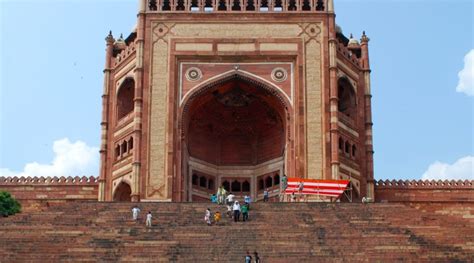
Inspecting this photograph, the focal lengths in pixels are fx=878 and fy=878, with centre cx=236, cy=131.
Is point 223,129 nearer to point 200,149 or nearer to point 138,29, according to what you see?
point 200,149

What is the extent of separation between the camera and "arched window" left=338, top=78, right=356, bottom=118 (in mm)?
43062

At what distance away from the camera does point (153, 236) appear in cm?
2759

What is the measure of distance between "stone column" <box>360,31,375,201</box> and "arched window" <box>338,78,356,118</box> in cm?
69

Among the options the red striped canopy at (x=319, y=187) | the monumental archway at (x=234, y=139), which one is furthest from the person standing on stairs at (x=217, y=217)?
the monumental archway at (x=234, y=139)

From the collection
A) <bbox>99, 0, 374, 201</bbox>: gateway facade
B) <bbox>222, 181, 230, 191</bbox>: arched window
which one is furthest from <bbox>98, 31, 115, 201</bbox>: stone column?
<bbox>222, 181, 230, 191</bbox>: arched window

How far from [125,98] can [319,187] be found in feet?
39.4

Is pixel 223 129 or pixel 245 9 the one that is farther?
pixel 223 129

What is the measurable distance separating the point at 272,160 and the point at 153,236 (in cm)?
1676

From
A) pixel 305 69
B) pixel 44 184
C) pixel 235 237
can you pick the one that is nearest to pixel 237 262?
pixel 235 237

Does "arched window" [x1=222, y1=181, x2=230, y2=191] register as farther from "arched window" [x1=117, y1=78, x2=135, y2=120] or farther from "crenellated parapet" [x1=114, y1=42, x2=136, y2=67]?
"crenellated parapet" [x1=114, y1=42, x2=136, y2=67]

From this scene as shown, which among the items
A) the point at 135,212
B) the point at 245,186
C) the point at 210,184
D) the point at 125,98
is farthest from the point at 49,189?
the point at 135,212

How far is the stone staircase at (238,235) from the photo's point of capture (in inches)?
1014

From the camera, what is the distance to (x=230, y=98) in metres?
42.8

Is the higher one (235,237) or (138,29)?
(138,29)
